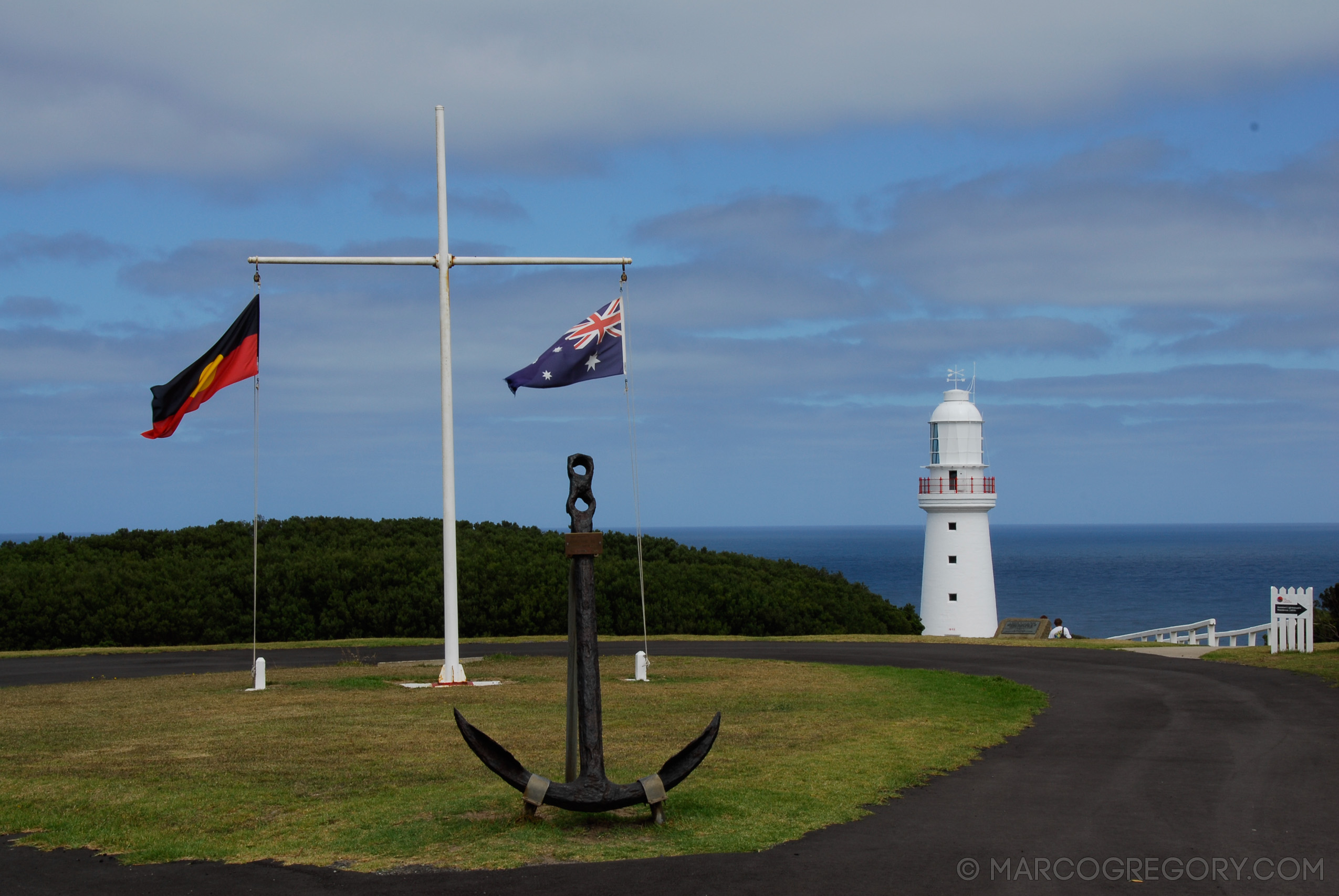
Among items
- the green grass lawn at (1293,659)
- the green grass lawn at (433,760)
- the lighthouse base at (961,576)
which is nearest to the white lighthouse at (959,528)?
the lighthouse base at (961,576)

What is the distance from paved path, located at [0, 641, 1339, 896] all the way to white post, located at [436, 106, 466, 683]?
8391 mm

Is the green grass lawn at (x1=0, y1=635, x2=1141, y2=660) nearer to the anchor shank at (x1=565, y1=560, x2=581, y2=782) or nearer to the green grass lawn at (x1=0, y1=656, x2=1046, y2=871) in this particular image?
the green grass lawn at (x1=0, y1=656, x2=1046, y2=871)

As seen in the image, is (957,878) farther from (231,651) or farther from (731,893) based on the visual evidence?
(231,651)

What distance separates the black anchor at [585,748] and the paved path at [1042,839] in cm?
71

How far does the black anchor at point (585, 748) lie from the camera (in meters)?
8.05

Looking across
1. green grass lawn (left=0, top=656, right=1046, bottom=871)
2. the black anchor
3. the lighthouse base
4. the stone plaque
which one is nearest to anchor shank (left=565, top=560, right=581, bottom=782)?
the black anchor

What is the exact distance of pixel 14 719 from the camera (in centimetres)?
1449

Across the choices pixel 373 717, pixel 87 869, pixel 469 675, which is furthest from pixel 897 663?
pixel 87 869

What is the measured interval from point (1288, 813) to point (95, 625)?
2801 centimetres

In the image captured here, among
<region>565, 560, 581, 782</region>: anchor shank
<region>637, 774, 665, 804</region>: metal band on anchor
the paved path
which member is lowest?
the paved path

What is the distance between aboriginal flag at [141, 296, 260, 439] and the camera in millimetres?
16109

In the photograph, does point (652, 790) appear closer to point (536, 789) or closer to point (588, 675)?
point (536, 789)

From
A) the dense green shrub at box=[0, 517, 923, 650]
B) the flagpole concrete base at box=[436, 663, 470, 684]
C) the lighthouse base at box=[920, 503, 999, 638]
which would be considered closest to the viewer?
the flagpole concrete base at box=[436, 663, 470, 684]

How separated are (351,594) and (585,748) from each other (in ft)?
86.7
